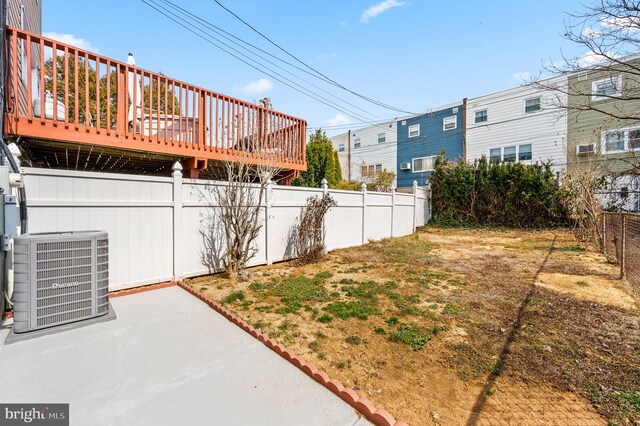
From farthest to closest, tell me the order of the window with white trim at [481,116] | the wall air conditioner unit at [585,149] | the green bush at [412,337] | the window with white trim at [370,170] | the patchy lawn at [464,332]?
the window with white trim at [370,170] < the window with white trim at [481,116] < the wall air conditioner unit at [585,149] < the green bush at [412,337] < the patchy lawn at [464,332]

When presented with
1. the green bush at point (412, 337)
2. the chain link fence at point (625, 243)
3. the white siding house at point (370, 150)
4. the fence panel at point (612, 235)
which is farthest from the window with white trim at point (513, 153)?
the green bush at point (412, 337)

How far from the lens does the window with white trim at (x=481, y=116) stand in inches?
607

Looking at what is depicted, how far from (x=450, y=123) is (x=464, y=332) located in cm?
1650

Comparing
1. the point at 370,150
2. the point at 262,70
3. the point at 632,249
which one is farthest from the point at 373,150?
the point at 632,249

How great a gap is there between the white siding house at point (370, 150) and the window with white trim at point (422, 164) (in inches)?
52.3

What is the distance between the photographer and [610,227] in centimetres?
663

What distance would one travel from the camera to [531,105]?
14.0 m

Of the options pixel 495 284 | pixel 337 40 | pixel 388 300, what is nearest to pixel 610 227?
pixel 495 284

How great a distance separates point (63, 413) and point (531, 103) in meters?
18.3

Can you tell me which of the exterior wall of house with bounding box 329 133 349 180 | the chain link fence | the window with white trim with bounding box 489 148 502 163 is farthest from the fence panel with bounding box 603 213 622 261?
the exterior wall of house with bounding box 329 133 349 180

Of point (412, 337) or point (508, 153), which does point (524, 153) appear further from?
point (412, 337)

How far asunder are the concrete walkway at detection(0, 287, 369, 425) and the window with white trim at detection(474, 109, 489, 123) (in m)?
17.1

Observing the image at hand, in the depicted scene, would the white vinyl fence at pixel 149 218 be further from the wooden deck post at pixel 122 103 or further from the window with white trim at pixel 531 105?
the window with white trim at pixel 531 105

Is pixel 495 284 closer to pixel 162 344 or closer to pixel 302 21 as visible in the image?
pixel 162 344
